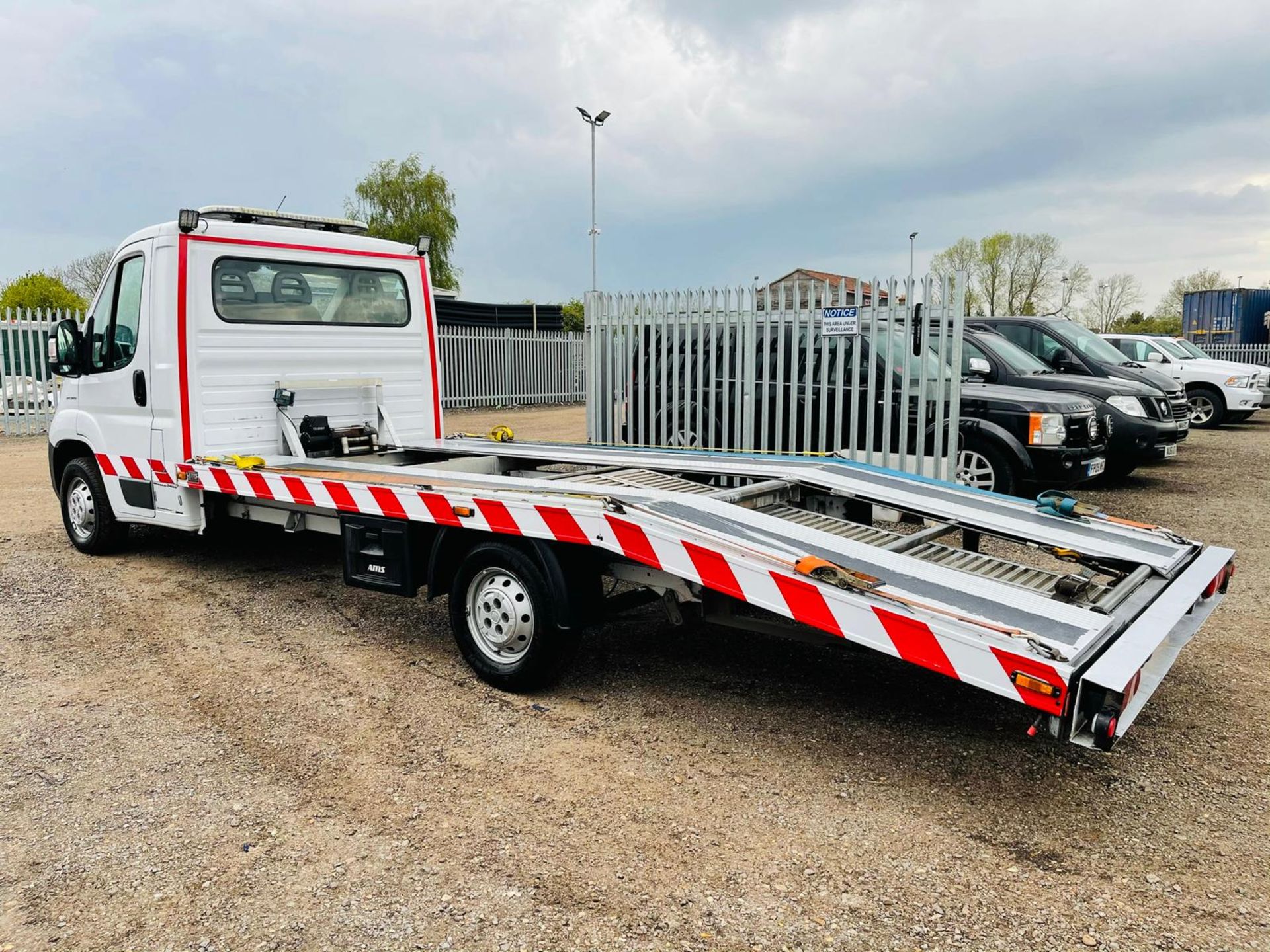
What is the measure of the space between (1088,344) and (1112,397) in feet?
8.63

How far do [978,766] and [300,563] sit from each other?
16.8ft

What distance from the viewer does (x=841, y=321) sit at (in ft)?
28.1

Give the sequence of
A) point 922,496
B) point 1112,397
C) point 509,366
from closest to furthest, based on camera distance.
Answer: point 922,496 → point 1112,397 → point 509,366

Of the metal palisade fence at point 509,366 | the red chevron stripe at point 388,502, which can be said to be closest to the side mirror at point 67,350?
the red chevron stripe at point 388,502

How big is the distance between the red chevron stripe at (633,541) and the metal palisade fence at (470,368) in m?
15.5

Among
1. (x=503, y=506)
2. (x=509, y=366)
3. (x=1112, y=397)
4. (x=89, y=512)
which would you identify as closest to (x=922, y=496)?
(x=503, y=506)

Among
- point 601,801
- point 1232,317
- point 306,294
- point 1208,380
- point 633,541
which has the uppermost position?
point 1232,317

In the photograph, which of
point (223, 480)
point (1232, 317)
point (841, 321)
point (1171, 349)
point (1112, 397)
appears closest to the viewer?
point (223, 480)

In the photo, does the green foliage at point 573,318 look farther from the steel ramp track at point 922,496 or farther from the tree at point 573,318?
the steel ramp track at point 922,496

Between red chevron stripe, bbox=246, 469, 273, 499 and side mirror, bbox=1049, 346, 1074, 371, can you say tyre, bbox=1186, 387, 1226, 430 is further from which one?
red chevron stripe, bbox=246, 469, 273, 499

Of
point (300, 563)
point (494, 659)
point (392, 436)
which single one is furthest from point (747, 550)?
point (300, 563)

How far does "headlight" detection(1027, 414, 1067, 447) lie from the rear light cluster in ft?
15.0

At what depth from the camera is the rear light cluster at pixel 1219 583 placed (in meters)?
3.92

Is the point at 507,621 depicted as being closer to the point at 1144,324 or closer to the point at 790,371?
the point at 790,371
